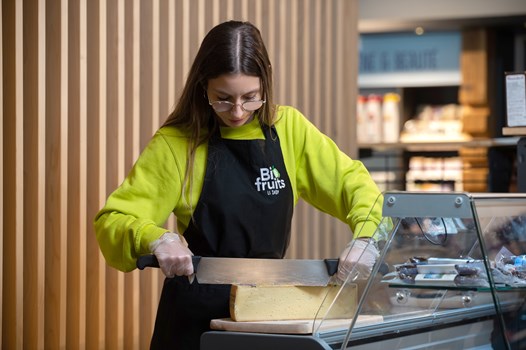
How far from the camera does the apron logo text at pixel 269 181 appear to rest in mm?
2377

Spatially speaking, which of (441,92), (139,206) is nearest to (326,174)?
(139,206)

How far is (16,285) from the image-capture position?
127 inches

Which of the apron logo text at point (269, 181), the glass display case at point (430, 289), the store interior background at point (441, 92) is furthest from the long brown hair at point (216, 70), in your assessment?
the store interior background at point (441, 92)

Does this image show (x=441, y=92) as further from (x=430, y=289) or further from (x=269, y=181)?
(x=430, y=289)

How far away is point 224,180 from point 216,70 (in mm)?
269

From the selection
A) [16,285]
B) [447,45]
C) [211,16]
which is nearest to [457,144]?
[447,45]

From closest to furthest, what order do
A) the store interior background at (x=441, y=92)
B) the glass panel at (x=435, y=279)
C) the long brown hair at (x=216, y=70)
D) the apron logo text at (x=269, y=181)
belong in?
the glass panel at (x=435, y=279), the long brown hair at (x=216, y=70), the apron logo text at (x=269, y=181), the store interior background at (x=441, y=92)

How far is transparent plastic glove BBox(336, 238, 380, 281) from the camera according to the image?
2.00 m

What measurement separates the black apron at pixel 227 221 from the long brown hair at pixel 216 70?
4 cm

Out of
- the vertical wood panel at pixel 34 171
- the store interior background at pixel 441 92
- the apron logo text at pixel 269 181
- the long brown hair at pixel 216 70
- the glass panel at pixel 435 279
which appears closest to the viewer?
the glass panel at pixel 435 279

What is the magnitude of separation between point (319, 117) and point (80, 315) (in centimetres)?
186

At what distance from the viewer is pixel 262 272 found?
83.2 inches

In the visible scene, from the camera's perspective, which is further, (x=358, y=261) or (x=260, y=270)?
(x=260, y=270)

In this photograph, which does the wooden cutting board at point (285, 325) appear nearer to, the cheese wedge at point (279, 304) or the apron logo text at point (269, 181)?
the cheese wedge at point (279, 304)
